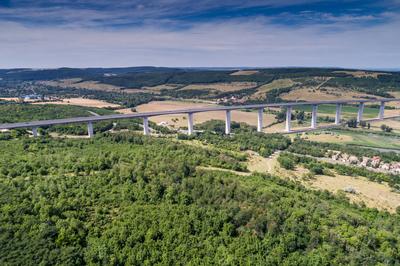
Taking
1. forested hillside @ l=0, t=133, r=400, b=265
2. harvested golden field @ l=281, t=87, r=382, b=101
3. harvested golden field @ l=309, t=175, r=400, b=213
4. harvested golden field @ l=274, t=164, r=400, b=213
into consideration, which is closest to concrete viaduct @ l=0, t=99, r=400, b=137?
harvested golden field @ l=281, t=87, r=382, b=101

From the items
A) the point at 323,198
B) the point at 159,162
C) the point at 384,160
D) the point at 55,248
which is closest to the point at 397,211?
the point at 323,198

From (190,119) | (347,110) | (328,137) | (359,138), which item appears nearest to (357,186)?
(328,137)

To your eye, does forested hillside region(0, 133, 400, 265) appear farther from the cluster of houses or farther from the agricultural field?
the agricultural field

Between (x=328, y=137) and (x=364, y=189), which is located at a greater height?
(x=364, y=189)

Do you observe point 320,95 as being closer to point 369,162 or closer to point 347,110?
point 347,110

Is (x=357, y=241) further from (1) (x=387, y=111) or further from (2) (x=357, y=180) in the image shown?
(1) (x=387, y=111)
